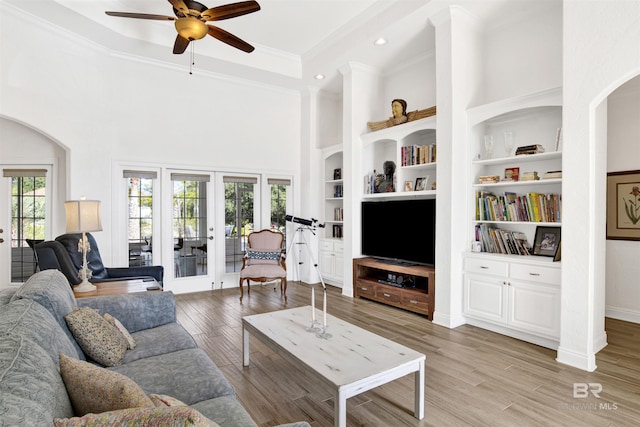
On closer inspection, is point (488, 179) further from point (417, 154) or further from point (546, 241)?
point (417, 154)

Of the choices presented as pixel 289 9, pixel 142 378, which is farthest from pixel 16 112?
pixel 142 378

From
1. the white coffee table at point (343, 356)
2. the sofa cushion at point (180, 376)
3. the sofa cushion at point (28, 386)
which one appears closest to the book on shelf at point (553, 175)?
the white coffee table at point (343, 356)

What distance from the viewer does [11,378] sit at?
0.99 m

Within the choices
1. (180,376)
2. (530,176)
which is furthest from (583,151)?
(180,376)

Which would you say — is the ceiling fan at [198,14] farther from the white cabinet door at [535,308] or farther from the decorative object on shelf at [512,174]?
the white cabinet door at [535,308]

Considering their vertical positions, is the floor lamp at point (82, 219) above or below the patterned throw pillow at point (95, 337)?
above

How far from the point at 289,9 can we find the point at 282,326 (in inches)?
150

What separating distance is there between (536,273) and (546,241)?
461 mm

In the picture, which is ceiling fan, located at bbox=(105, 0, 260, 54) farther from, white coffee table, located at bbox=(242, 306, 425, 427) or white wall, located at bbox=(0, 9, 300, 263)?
white coffee table, located at bbox=(242, 306, 425, 427)

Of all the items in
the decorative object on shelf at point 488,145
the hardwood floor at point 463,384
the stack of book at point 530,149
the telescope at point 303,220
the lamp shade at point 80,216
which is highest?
the decorative object on shelf at point 488,145

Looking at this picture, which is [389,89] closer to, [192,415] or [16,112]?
[16,112]

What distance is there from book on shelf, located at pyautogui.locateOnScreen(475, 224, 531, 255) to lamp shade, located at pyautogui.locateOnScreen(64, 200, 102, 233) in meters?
4.03

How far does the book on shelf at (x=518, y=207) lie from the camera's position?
3482 mm

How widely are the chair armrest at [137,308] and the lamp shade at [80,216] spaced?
100cm
